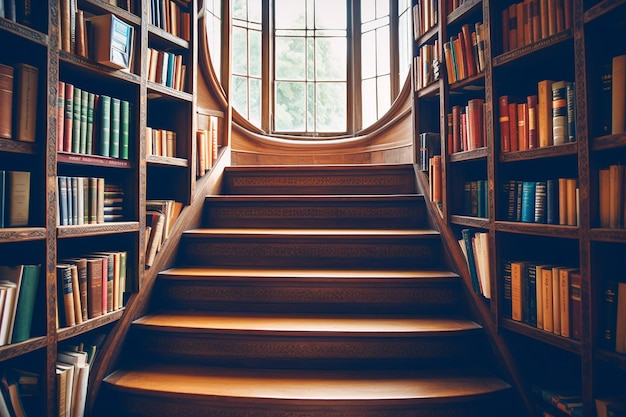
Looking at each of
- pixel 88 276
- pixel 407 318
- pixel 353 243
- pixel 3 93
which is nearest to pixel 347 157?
pixel 353 243

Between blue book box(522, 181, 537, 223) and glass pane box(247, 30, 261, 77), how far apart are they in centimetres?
333

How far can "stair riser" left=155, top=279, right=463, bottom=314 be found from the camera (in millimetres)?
2350

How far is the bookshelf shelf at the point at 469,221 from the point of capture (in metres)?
2.14

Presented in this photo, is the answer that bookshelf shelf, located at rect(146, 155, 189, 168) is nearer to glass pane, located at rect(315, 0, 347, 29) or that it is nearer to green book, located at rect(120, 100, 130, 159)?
green book, located at rect(120, 100, 130, 159)

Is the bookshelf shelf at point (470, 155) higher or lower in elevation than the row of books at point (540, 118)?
lower

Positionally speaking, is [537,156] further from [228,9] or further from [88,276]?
[228,9]

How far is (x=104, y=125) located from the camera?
2.04 m

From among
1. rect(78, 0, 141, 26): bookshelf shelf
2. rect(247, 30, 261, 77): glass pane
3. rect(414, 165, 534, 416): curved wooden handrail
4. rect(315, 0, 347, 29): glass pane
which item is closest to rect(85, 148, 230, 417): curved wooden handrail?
rect(78, 0, 141, 26): bookshelf shelf

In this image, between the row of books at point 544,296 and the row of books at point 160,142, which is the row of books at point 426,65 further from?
the row of books at point 160,142

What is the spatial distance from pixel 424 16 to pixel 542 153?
4.43ft

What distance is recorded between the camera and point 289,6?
15.5ft

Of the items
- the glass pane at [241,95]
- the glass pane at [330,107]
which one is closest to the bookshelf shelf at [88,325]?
the glass pane at [241,95]

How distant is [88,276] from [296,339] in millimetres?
952

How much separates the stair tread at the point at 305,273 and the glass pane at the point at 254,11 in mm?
3046
